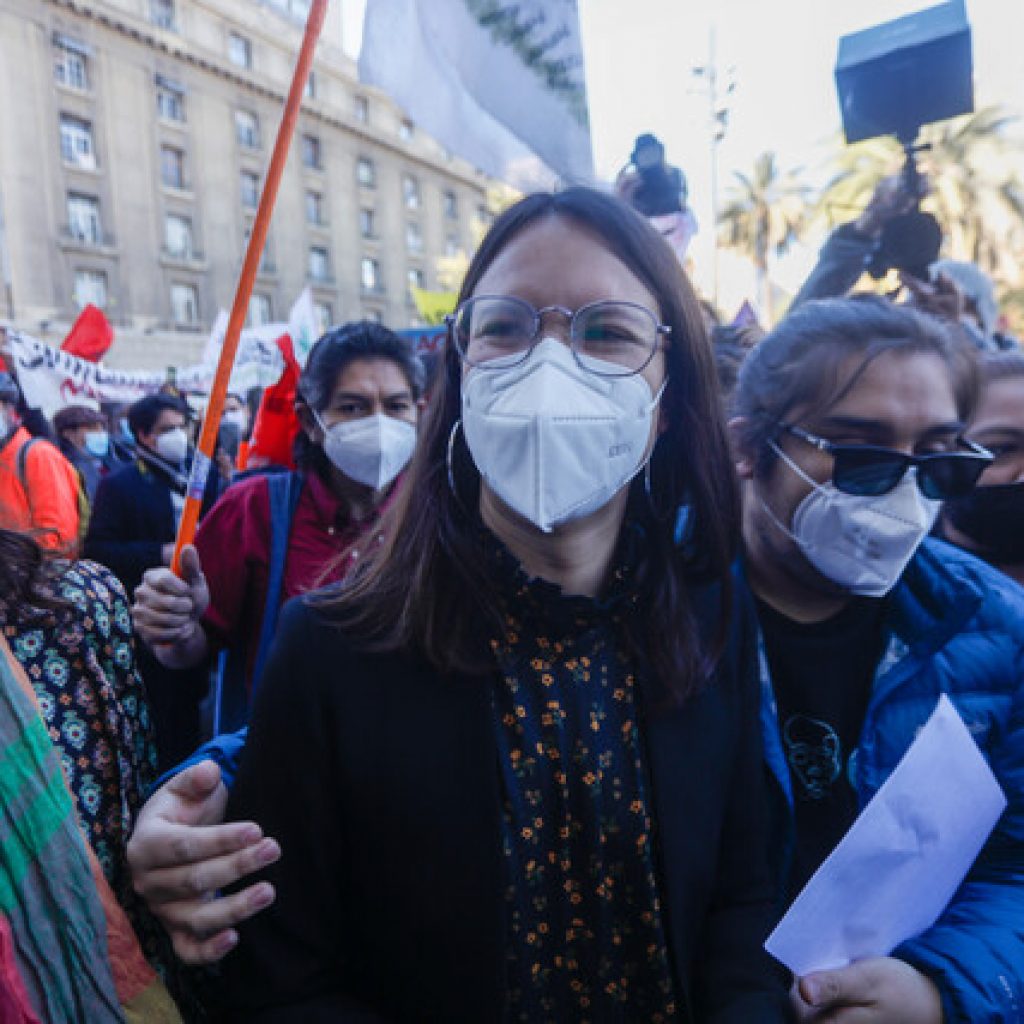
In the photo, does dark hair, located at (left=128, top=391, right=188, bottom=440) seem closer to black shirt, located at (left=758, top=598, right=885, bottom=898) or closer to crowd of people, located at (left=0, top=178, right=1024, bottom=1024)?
crowd of people, located at (left=0, top=178, right=1024, bottom=1024)

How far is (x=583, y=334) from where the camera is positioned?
1.35 m

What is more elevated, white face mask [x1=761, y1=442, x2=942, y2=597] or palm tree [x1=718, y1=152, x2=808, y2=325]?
palm tree [x1=718, y1=152, x2=808, y2=325]

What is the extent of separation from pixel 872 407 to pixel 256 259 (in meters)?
1.23

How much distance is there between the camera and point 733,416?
1.88 metres

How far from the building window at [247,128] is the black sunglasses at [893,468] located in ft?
121

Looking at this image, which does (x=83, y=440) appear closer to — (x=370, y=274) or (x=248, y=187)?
(x=248, y=187)

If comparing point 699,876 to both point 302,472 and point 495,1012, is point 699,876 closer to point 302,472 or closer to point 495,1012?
point 495,1012

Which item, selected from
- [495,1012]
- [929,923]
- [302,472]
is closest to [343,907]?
[495,1012]

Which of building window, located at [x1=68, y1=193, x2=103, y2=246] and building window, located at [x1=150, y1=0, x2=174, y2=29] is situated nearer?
building window, located at [x1=68, y1=193, x2=103, y2=246]

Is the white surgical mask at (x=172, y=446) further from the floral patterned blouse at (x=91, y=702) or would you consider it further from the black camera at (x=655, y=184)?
the floral patterned blouse at (x=91, y=702)

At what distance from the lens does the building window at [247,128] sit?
33406 millimetres

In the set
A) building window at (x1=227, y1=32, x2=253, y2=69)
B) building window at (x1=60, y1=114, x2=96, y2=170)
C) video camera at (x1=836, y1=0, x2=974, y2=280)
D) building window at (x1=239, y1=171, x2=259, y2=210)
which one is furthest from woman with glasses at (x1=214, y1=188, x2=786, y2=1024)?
building window at (x1=227, y1=32, x2=253, y2=69)

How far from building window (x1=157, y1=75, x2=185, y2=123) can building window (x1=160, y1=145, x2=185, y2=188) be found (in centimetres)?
109

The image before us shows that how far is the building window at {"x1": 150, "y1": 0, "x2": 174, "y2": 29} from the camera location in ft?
98.4
